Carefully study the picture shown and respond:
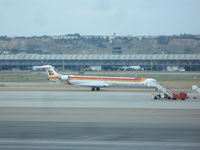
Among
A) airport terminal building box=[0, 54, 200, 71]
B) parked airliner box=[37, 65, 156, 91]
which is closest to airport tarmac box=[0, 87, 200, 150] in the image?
parked airliner box=[37, 65, 156, 91]

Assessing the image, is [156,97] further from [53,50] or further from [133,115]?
[53,50]

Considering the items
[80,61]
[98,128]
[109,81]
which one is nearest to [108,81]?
[109,81]

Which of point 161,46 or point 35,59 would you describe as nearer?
point 35,59

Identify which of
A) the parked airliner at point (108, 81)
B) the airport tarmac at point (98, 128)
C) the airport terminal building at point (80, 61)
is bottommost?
the airport tarmac at point (98, 128)

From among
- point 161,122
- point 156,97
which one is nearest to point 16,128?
point 161,122

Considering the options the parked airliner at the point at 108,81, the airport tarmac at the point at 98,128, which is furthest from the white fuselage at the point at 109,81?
the airport tarmac at the point at 98,128

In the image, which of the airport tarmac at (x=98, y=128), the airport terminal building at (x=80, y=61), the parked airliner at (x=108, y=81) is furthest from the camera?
the airport terminal building at (x=80, y=61)

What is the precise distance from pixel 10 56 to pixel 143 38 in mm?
80675

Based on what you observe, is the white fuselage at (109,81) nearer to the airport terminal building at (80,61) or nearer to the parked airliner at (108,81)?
the parked airliner at (108,81)

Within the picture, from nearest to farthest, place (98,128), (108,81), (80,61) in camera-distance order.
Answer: (98,128) → (108,81) → (80,61)

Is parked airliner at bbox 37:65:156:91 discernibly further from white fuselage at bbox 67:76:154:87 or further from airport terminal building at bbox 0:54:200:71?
airport terminal building at bbox 0:54:200:71

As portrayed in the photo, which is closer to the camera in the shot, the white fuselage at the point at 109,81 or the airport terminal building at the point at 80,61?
the white fuselage at the point at 109,81

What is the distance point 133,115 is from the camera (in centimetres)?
2891

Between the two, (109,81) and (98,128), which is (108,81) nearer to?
(109,81)
